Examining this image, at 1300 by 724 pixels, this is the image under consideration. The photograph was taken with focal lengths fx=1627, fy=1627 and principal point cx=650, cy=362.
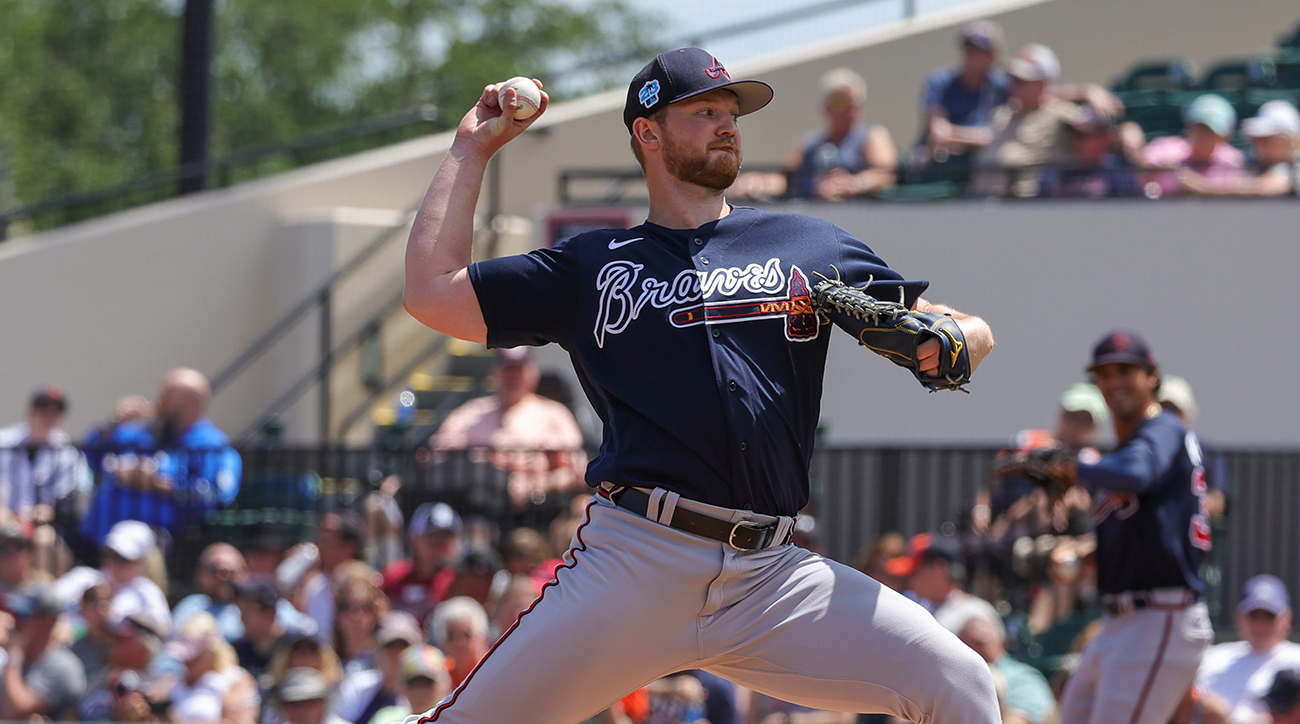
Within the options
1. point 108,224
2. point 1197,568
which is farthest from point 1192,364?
point 108,224

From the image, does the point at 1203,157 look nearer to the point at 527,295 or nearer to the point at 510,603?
the point at 510,603

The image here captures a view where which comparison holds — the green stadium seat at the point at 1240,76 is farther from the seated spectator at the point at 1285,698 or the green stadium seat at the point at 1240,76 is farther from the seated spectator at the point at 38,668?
the seated spectator at the point at 38,668

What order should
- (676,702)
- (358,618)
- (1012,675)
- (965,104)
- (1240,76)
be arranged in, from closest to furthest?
(676,702) → (1012,675) → (358,618) → (965,104) → (1240,76)

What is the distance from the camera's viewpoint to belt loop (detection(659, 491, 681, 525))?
11.8 ft

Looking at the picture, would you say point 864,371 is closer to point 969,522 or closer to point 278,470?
point 969,522

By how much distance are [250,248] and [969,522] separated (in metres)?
7.34

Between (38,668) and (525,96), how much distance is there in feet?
20.0

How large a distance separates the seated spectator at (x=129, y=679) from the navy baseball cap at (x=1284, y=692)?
16.7 ft

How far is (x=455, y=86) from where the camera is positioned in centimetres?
3703

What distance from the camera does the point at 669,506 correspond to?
3.60 metres

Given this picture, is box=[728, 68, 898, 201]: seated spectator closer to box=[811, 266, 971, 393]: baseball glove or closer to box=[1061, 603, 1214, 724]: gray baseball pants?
box=[1061, 603, 1214, 724]: gray baseball pants

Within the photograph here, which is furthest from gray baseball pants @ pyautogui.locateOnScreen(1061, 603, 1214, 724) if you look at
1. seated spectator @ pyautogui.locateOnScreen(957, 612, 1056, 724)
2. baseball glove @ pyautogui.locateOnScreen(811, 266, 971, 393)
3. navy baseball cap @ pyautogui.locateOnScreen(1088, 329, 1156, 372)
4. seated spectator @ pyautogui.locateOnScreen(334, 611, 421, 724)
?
seated spectator @ pyautogui.locateOnScreen(334, 611, 421, 724)

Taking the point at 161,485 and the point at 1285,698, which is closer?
the point at 1285,698

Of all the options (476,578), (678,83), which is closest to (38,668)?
(476,578)
